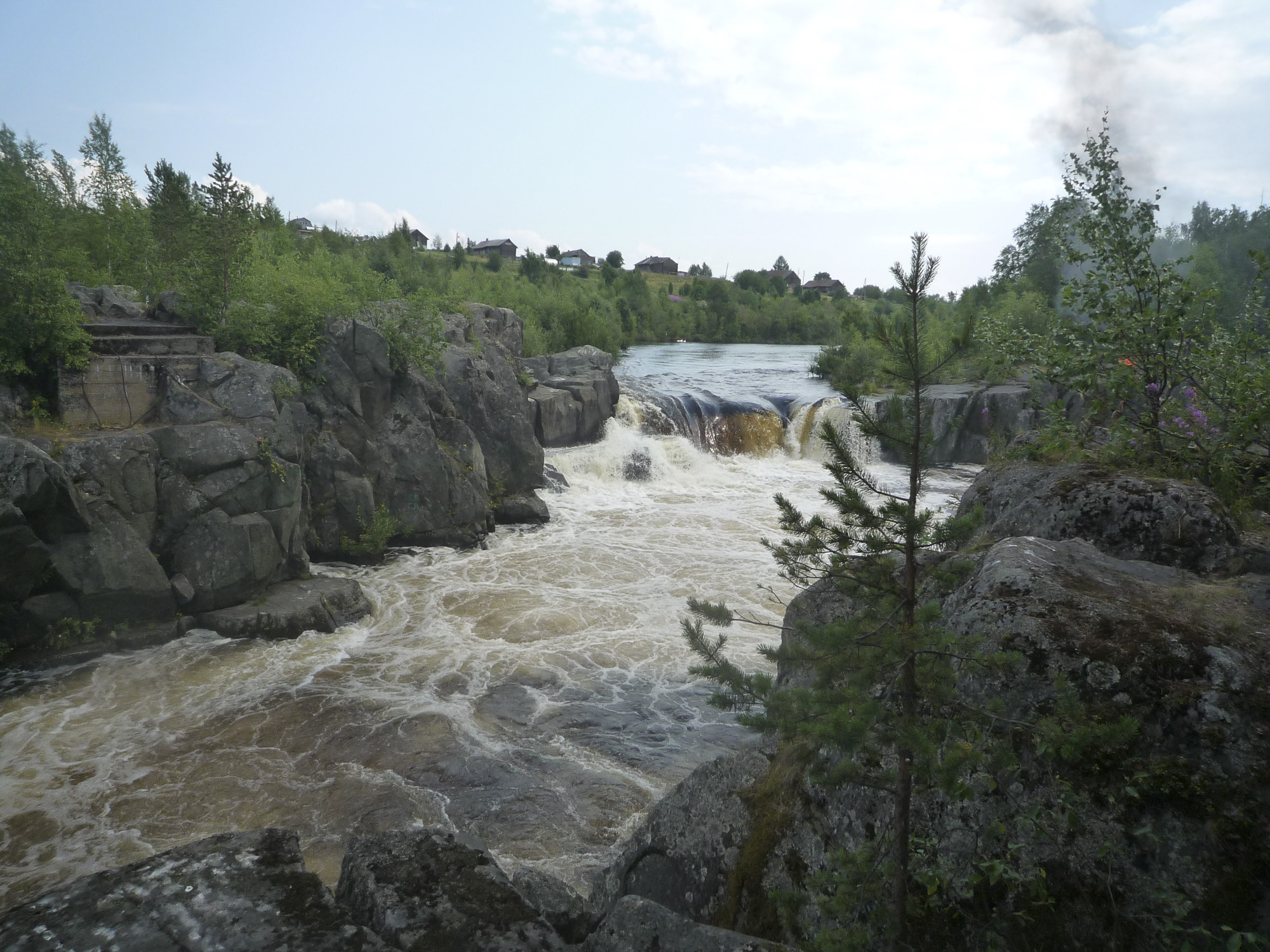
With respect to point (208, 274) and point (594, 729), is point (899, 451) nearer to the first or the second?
point (594, 729)

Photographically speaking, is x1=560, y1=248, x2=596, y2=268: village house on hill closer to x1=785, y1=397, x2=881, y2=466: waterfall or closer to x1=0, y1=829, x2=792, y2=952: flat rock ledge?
x1=785, y1=397, x2=881, y2=466: waterfall

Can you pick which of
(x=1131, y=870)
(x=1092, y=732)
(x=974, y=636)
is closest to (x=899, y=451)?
(x=974, y=636)

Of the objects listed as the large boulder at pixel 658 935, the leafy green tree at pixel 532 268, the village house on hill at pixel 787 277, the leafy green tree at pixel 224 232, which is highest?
the village house on hill at pixel 787 277

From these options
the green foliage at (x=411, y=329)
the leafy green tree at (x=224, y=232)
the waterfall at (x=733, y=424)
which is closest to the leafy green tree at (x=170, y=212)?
the leafy green tree at (x=224, y=232)

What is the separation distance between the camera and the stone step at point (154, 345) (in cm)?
1216

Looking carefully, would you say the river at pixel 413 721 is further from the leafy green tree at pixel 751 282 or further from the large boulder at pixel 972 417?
the leafy green tree at pixel 751 282

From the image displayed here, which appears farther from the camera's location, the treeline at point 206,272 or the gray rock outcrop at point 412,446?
the gray rock outcrop at point 412,446

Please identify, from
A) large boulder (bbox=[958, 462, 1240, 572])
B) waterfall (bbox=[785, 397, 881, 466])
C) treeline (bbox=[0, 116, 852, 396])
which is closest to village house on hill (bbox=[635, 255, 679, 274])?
treeline (bbox=[0, 116, 852, 396])

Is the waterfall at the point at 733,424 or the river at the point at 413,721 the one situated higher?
the waterfall at the point at 733,424

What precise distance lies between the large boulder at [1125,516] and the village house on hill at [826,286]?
86772 millimetres

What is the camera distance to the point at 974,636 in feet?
9.71

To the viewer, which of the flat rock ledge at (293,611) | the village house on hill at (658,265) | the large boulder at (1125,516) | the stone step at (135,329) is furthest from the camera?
the village house on hill at (658,265)

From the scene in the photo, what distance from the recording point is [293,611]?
11062 millimetres

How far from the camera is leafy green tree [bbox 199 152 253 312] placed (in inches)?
564
